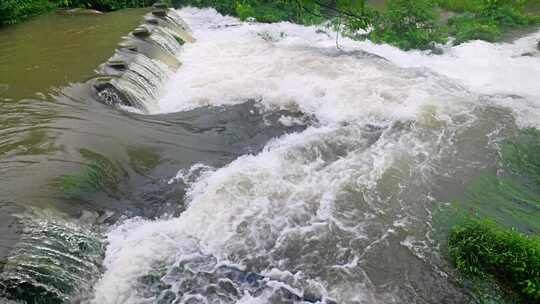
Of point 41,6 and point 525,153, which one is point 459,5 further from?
point 41,6

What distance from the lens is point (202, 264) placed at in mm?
5781

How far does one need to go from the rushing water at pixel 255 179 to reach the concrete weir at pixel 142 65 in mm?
63

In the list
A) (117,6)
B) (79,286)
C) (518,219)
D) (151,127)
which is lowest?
(518,219)

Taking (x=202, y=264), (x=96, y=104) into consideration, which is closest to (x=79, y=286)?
(x=202, y=264)

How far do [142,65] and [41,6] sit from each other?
25.7 feet

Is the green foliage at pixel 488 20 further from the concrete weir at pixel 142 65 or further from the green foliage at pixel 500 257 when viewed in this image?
the green foliage at pixel 500 257

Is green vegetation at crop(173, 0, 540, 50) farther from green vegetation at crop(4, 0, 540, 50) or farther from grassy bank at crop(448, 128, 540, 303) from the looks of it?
grassy bank at crop(448, 128, 540, 303)

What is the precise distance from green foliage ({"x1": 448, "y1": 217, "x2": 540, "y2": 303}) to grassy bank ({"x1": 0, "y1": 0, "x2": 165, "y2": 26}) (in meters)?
15.6

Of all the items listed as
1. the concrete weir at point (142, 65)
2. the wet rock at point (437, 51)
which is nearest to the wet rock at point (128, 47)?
the concrete weir at point (142, 65)

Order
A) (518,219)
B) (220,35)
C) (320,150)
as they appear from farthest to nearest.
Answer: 1. (220,35)
2. (320,150)
3. (518,219)

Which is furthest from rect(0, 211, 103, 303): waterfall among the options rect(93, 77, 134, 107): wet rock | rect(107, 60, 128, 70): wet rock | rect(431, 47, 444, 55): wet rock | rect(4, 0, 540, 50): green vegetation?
rect(431, 47, 444, 55): wet rock

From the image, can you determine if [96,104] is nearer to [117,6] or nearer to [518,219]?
[518,219]

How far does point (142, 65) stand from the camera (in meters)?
11.4

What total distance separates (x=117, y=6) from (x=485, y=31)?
1465 cm
